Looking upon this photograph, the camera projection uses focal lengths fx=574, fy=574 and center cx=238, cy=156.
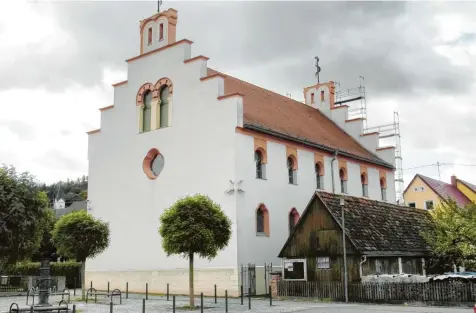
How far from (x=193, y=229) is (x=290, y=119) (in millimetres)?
17719

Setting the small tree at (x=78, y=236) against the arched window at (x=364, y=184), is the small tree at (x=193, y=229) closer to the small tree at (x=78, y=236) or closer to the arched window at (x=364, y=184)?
the small tree at (x=78, y=236)

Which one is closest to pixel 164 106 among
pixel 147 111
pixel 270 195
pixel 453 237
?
pixel 147 111

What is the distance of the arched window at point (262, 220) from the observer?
105 feet

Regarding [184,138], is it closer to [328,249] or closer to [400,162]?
[328,249]

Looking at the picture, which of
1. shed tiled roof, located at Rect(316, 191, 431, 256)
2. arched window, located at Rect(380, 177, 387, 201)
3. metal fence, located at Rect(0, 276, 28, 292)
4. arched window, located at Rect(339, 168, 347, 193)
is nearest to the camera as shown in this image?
shed tiled roof, located at Rect(316, 191, 431, 256)

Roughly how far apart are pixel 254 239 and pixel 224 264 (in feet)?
7.18

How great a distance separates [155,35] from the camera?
117 feet

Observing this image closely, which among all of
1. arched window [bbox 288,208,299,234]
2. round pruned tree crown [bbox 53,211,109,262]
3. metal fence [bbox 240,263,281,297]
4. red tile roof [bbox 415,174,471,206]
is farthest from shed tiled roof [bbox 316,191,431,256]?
red tile roof [bbox 415,174,471,206]

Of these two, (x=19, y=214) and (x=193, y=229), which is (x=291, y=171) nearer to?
(x=193, y=229)

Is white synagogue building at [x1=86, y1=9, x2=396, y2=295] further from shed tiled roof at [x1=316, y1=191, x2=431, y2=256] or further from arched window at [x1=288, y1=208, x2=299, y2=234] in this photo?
shed tiled roof at [x1=316, y1=191, x2=431, y2=256]

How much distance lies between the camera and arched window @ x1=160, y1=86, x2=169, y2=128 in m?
34.5

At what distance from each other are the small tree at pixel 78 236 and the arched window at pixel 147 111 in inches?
317

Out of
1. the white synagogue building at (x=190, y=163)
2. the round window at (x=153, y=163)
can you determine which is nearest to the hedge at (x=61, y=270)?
the white synagogue building at (x=190, y=163)

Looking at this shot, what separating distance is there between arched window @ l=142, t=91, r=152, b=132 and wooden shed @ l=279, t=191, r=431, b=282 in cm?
1224
